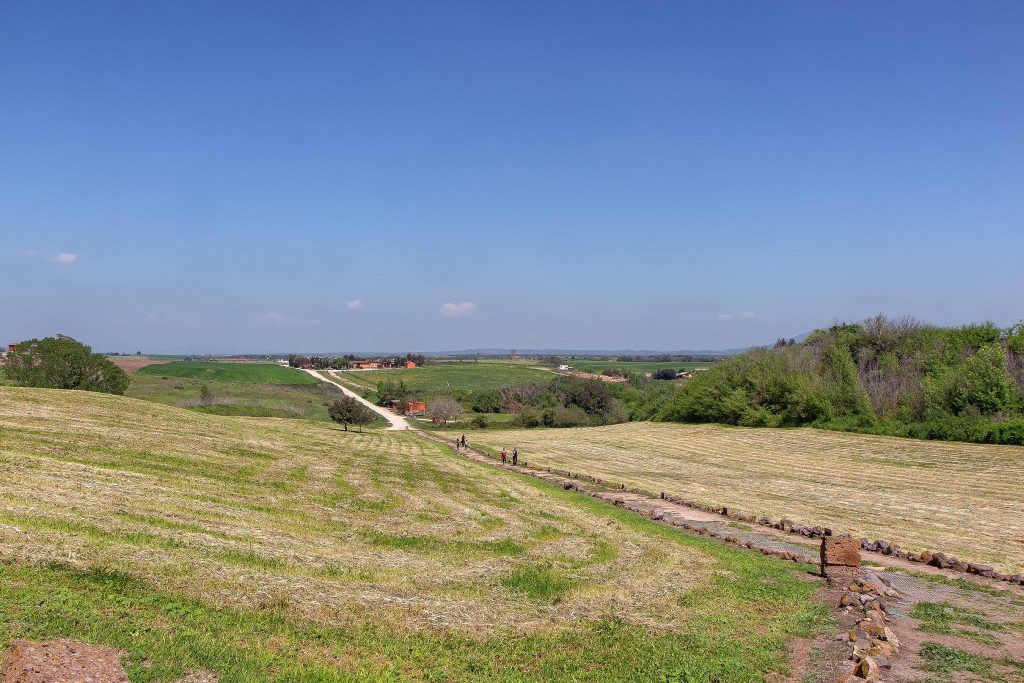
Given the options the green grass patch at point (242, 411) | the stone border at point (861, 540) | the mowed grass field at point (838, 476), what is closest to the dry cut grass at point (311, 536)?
the stone border at point (861, 540)

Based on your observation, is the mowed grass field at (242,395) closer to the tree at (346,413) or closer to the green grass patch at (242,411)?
the green grass patch at (242,411)

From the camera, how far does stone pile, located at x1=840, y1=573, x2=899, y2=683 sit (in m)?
9.98

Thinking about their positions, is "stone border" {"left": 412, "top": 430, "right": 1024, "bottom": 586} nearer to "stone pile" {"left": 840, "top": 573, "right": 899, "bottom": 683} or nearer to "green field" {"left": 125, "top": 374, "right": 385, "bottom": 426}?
"stone pile" {"left": 840, "top": 573, "right": 899, "bottom": 683}

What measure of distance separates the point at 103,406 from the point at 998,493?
2054 inches

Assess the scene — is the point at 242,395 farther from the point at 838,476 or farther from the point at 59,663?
the point at 59,663

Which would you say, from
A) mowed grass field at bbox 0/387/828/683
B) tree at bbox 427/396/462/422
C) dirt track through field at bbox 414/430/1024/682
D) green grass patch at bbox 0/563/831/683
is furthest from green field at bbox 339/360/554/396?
green grass patch at bbox 0/563/831/683

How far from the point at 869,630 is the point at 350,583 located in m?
9.66

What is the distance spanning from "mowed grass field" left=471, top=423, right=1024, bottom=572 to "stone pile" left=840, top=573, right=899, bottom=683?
6669 millimetres

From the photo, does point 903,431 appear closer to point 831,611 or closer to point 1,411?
point 831,611

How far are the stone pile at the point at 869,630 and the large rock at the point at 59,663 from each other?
9886 mm

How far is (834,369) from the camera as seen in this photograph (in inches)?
3125

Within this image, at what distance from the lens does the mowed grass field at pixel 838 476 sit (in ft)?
87.3

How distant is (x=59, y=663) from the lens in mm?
7715

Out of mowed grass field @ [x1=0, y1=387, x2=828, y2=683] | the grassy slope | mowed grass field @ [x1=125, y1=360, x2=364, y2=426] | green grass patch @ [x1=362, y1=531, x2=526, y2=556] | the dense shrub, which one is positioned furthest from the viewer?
the grassy slope
